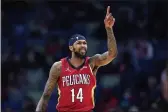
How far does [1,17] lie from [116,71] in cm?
313

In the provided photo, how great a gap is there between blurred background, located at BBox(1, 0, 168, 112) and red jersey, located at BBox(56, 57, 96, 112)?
4.08m

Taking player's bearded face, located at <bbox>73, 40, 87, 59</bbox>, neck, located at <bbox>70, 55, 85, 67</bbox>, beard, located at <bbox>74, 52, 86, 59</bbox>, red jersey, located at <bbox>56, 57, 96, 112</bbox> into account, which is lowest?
red jersey, located at <bbox>56, 57, 96, 112</bbox>

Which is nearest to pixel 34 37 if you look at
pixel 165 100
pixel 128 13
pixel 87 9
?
pixel 87 9

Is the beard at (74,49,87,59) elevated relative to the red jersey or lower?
elevated

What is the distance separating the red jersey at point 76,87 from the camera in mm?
6918

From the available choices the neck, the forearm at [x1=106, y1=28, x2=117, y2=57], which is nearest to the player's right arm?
the neck

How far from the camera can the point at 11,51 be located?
12.7 meters

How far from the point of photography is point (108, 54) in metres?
6.91

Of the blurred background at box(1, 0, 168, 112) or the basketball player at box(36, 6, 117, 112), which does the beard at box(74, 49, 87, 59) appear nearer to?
the basketball player at box(36, 6, 117, 112)

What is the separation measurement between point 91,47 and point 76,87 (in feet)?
19.0

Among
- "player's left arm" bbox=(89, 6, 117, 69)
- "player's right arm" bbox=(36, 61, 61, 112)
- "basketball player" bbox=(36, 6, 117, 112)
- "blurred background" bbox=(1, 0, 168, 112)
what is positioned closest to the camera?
"player's left arm" bbox=(89, 6, 117, 69)

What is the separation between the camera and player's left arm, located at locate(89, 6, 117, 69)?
677 cm

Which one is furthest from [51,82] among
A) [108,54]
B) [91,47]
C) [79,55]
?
[91,47]

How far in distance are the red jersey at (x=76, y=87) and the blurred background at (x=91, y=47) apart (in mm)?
4080
